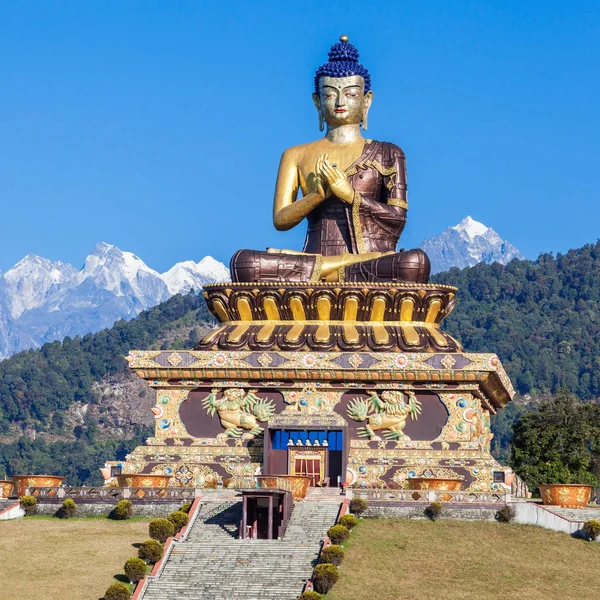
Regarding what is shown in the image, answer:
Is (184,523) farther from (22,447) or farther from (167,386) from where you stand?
(22,447)

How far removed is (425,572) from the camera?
81.8ft

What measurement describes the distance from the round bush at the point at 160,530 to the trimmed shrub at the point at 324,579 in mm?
3303

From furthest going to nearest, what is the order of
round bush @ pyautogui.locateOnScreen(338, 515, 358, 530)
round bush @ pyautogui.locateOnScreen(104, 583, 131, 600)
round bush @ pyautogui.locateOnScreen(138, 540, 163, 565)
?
round bush @ pyautogui.locateOnScreen(338, 515, 358, 530) → round bush @ pyautogui.locateOnScreen(138, 540, 163, 565) → round bush @ pyautogui.locateOnScreen(104, 583, 131, 600)

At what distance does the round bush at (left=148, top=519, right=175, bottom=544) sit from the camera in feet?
86.4

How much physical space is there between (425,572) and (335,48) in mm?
15467

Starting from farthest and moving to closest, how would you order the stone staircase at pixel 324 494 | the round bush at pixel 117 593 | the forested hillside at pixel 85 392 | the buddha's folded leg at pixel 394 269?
the forested hillside at pixel 85 392, the buddha's folded leg at pixel 394 269, the stone staircase at pixel 324 494, the round bush at pixel 117 593

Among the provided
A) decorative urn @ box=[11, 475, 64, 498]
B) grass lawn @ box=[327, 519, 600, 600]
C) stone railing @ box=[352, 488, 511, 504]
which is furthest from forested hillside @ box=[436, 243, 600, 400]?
grass lawn @ box=[327, 519, 600, 600]

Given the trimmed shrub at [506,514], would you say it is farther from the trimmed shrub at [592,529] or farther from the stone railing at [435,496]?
the trimmed shrub at [592,529]

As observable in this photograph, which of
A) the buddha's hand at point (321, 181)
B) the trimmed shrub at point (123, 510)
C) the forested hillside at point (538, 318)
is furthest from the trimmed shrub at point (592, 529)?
the forested hillside at point (538, 318)

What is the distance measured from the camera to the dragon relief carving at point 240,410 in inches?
1310

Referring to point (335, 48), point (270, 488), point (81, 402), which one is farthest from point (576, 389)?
point (270, 488)

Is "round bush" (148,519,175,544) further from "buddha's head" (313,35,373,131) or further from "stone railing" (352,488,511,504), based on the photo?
"buddha's head" (313,35,373,131)

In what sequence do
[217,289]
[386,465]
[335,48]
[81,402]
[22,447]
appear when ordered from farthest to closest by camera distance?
1. [81,402]
2. [22,447]
3. [335,48]
4. [217,289]
5. [386,465]

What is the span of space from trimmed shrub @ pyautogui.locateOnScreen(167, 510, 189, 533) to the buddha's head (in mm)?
12333
